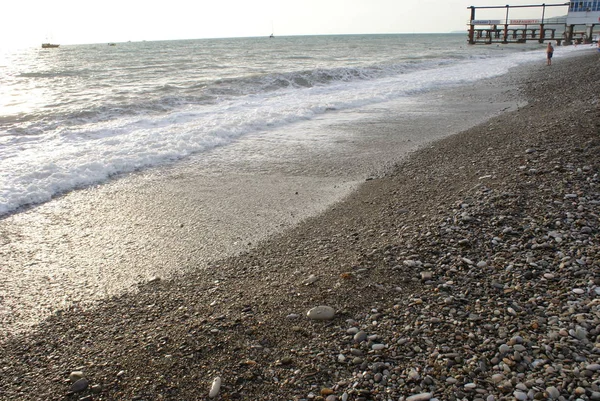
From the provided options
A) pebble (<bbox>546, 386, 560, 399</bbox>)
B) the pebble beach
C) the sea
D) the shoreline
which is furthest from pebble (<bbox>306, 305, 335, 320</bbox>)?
the shoreline

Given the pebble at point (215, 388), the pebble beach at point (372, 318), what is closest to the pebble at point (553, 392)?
the pebble beach at point (372, 318)

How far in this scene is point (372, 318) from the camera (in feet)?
9.37

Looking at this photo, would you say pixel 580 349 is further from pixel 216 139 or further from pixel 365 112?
pixel 365 112

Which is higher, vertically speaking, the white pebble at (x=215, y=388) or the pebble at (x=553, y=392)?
the pebble at (x=553, y=392)

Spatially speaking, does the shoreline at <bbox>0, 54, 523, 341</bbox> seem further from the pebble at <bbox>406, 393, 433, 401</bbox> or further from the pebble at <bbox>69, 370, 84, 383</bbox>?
the pebble at <bbox>406, 393, 433, 401</bbox>

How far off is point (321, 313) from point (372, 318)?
1.19 feet

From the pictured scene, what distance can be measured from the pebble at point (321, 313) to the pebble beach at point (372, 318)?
0.01 meters

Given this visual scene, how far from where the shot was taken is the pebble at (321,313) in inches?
115

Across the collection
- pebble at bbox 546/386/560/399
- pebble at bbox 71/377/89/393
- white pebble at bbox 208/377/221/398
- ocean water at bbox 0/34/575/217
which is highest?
ocean water at bbox 0/34/575/217

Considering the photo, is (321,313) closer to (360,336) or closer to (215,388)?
(360,336)

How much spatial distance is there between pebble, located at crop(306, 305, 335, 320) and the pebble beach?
0.04ft

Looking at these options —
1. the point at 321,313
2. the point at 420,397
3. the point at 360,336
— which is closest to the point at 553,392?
the point at 420,397

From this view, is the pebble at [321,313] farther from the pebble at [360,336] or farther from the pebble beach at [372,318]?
the pebble at [360,336]

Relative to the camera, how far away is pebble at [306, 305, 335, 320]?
2922mm
